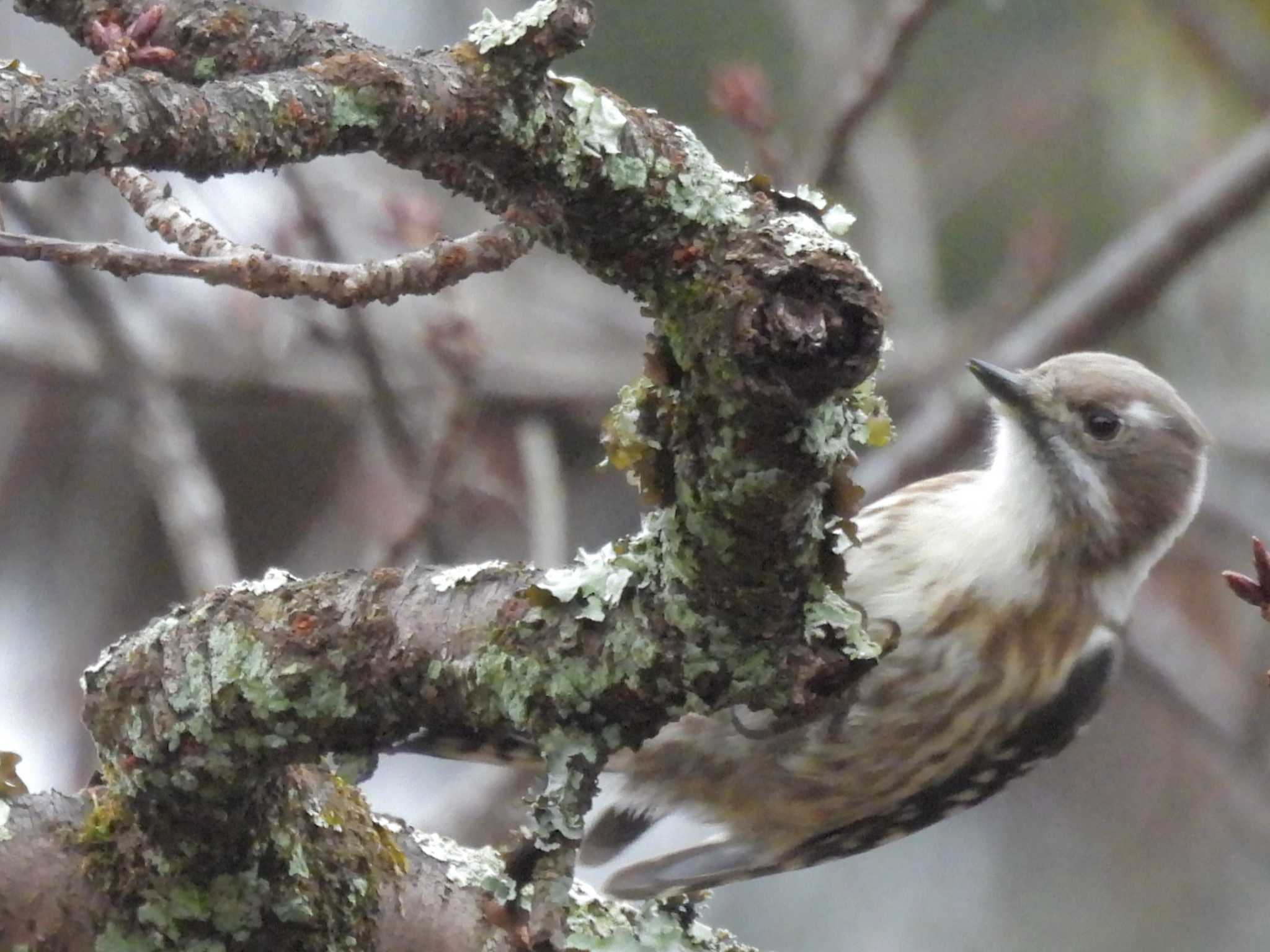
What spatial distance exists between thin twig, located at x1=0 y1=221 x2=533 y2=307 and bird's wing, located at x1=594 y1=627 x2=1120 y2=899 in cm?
190

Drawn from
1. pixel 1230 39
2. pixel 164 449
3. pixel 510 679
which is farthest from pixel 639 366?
pixel 510 679

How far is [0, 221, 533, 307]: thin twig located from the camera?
1402mm

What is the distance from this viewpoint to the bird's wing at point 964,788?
3.34m

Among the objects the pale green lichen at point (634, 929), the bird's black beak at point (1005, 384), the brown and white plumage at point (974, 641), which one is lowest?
the pale green lichen at point (634, 929)

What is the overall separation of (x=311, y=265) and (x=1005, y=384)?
2.06 meters

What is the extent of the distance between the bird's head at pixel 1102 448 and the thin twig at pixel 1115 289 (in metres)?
0.95

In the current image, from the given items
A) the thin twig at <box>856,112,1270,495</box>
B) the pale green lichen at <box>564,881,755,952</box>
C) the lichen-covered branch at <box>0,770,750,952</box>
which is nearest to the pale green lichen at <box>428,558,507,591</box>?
the lichen-covered branch at <box>0,770,750,952</box>

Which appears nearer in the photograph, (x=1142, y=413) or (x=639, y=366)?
(x=1142, y=413)

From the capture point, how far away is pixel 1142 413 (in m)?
3.39

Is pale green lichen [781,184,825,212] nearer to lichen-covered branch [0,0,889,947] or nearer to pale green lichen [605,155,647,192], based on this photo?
lichen-covered branch [0,0,889,947]

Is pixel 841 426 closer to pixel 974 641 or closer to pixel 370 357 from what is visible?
pixel 974 641

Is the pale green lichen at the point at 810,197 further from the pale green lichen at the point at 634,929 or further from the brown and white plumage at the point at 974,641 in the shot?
the brown and white plumage at the point at 974,641

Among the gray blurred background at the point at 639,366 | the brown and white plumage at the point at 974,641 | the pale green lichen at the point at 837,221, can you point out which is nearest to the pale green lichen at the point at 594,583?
the pale green lichen at the point at 837,221

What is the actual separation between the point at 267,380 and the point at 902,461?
1.87 meters
